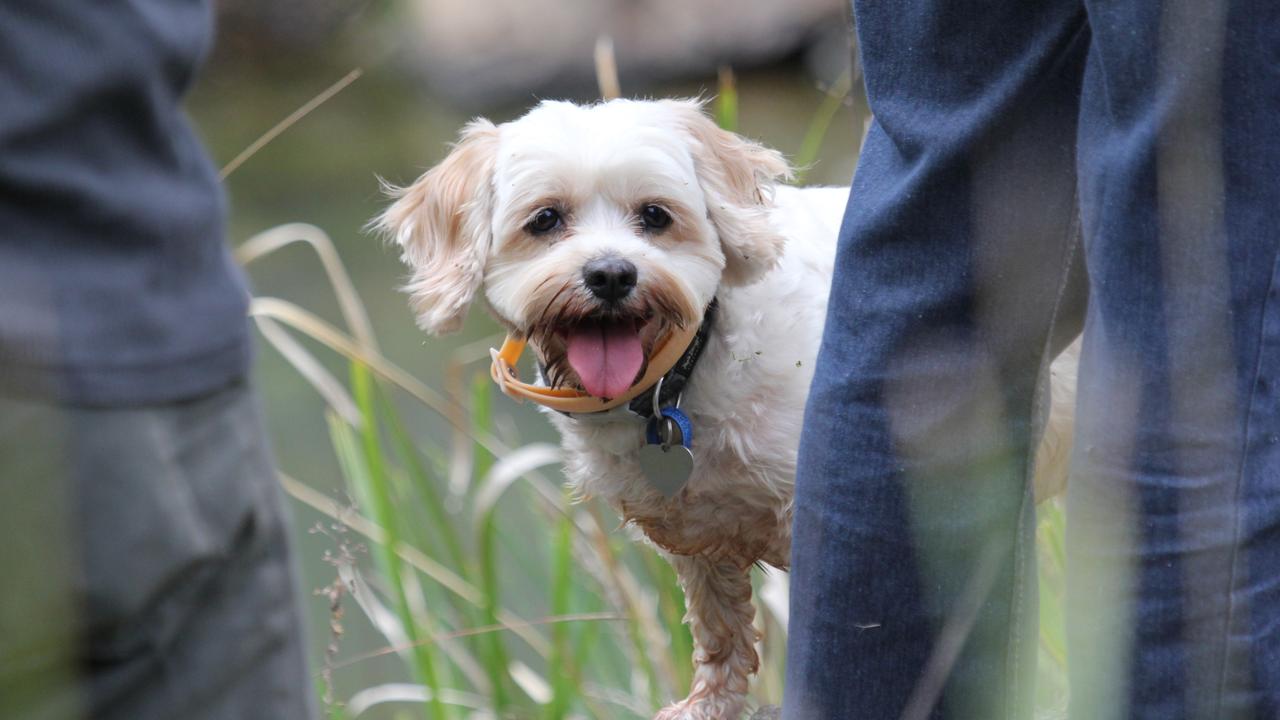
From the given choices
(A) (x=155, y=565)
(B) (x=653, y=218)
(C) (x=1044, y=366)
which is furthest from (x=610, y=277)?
(A) (x=155, y=565)

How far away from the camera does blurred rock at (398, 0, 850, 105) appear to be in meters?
13.2

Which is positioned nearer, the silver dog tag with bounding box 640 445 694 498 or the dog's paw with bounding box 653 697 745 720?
the silver dog tag with bounding box 640 445 694 498

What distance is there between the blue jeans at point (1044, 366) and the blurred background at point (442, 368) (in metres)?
0.91

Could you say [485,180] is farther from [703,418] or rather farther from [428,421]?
[428,421]

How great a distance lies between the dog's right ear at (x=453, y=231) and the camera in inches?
99.0

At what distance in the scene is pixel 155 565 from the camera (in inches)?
34.8

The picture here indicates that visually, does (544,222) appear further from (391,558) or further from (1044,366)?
(1044,366)

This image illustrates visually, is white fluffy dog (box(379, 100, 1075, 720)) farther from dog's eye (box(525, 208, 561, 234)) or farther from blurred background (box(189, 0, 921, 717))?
blurred background (box(189, 0, 921, 717))

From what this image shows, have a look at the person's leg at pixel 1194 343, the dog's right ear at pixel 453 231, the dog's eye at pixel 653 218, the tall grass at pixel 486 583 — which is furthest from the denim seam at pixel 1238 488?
the dog's right ear at pixel 453 231

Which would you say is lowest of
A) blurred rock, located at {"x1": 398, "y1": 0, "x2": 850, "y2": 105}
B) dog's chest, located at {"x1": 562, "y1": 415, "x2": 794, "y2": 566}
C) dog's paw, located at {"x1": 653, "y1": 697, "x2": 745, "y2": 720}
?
dog's paw, located at {"x1": 653, "y1": 697, "x2": 745, "y2": 720}

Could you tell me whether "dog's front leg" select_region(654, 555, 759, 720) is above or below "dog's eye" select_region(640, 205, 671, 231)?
below

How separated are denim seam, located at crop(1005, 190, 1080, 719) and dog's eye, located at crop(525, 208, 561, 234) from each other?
1033mm

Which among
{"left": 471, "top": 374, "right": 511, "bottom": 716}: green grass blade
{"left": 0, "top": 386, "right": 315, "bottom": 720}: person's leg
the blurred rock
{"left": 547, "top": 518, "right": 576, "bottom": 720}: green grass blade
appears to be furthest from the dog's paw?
the blurred rock

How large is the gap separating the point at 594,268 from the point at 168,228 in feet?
4.57
